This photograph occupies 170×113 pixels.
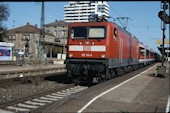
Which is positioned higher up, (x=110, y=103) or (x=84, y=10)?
(x=84, y=10)

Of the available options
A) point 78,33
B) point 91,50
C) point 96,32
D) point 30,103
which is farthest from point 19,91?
point 96,32

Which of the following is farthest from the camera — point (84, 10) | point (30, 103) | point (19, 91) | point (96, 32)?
point (84, 10)

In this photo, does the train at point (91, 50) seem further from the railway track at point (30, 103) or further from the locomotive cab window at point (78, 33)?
the railway track at point (30, 103)

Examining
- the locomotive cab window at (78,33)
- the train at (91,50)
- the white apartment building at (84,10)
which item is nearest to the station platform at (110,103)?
the train at (91,50)

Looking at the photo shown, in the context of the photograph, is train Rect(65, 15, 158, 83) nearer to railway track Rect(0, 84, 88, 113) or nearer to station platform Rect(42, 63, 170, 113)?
railway track Rect(0, 84, 88, 113)

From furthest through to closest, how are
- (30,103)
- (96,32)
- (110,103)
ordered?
(96,32) < (30,103) < (110,103)

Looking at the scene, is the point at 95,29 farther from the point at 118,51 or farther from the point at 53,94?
the point at 53,94

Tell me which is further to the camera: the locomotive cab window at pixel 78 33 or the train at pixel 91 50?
the locomotive cab window at pixel 78 33

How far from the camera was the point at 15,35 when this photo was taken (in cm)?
11000

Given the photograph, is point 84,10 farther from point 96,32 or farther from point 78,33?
point 96,32

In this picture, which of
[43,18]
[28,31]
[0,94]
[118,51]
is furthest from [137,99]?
[28,31]

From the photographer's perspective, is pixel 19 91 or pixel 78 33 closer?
pixel 19 91

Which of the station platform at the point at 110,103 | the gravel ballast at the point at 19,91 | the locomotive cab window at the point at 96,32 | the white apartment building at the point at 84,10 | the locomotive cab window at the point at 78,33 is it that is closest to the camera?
the station platform at the point at 110,103

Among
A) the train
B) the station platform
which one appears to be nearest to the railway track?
the station platform
